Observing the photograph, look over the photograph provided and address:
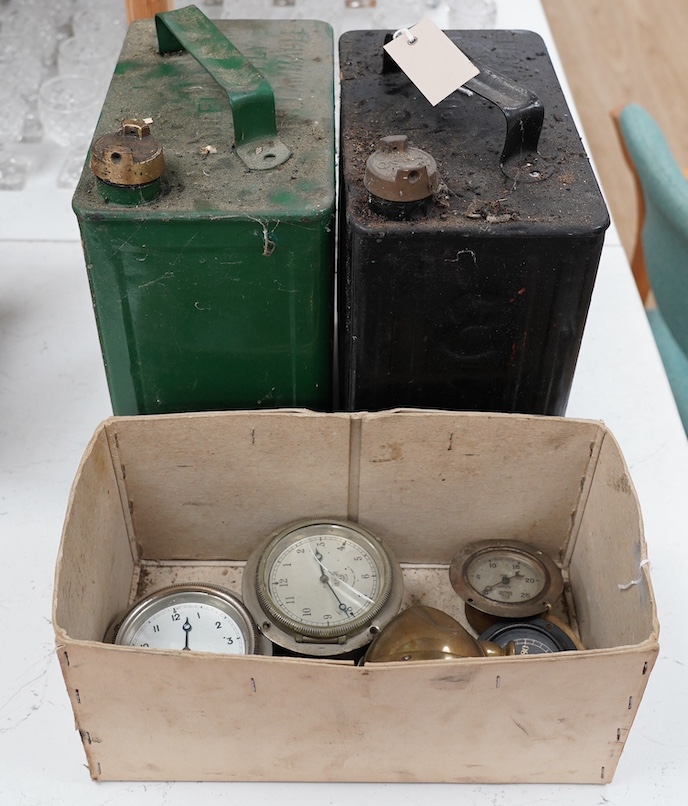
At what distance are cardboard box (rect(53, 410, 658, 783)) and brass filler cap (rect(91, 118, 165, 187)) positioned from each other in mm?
202

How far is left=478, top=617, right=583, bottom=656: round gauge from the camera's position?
2.75 ft

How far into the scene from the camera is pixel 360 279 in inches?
31.6

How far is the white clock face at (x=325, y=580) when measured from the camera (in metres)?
0.83

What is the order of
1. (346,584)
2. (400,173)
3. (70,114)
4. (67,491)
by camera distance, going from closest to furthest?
(400,173) → (346,584) → (67,491) → (70,114)

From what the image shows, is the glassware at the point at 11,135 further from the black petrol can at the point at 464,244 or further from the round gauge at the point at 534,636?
the round gauge at the point at 534,636

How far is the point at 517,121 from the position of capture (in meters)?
0.84

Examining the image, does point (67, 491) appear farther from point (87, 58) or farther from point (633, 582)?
point (87, 58)

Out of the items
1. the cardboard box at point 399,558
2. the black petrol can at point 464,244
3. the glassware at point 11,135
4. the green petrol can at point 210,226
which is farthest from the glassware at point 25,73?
the cardboard box at point 399,558

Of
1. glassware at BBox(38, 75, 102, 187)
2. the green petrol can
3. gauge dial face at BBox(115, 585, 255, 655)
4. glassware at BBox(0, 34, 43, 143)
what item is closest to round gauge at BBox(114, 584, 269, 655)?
gauge dial face at BBox(115, 585, 255, 655)

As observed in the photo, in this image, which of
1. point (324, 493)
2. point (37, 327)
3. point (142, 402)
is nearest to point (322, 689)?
point (324, 493)

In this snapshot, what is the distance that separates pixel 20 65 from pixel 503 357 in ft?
3.08

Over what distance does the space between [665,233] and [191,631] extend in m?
0.92

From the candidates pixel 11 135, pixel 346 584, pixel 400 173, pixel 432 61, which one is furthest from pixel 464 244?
pixel 11 135

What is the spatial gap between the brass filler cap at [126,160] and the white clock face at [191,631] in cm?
37
